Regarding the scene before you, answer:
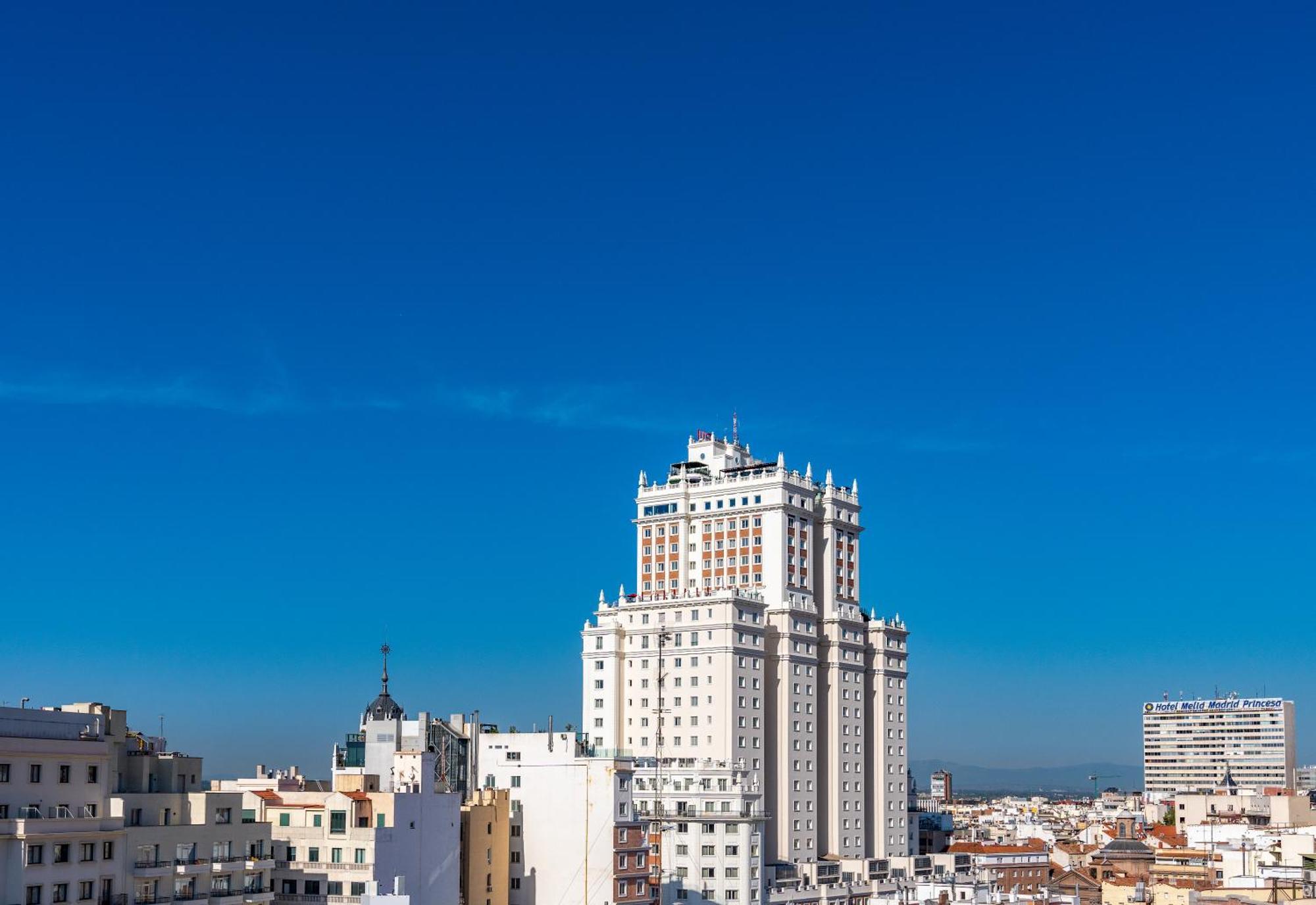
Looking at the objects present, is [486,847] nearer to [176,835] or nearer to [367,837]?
[367,837]

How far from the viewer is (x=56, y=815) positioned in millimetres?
80438

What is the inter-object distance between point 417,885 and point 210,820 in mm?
14968

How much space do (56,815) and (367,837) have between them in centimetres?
1948

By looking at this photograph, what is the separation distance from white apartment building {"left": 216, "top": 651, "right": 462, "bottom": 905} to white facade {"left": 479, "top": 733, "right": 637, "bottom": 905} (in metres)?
9.18

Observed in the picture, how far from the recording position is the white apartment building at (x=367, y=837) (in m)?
94.3

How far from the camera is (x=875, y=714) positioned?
187 meters

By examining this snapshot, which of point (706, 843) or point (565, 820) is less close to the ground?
point (565, 820)

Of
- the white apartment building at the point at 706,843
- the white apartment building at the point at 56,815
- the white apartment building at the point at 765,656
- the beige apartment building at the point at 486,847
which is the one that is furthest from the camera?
the white apartment building at the point at 765,656

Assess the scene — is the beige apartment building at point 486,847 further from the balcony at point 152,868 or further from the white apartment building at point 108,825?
the balcony at point 152,868

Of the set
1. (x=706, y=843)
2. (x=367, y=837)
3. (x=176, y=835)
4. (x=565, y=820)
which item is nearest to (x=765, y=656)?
(x=706, y=843)

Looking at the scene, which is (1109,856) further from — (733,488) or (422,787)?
(422,787)

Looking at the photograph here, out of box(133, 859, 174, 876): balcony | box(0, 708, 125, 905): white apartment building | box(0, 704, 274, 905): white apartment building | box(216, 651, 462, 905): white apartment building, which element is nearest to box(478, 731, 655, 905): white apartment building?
box(216, 651, 462, 905): white apartment building

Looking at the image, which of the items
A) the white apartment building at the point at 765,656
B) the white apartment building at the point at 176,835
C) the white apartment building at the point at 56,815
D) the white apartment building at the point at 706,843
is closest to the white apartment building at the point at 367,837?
the white apartment building at the point at 176,835

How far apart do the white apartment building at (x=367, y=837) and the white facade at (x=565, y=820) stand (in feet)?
30.1
